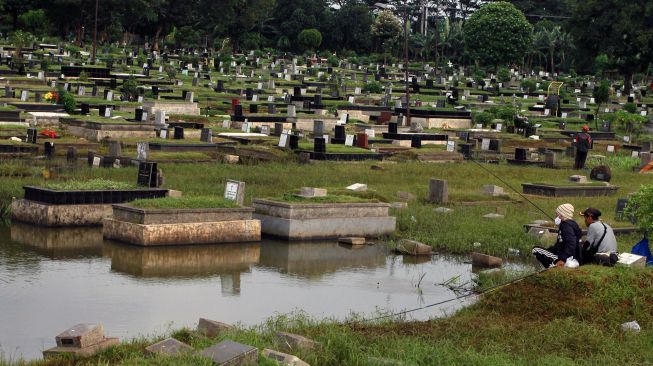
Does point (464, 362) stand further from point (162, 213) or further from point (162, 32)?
point (162, 32)

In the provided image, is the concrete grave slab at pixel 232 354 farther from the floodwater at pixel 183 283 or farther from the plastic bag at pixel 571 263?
the plastic bag at pixel 571 263

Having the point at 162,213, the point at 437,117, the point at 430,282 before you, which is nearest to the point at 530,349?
the point at 430,282

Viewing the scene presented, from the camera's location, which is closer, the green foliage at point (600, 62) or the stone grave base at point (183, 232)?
the stone grave base at point (183, 232)

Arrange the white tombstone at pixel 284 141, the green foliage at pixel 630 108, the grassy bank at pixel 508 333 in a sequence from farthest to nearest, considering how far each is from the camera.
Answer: the green foliage at pixel 630 108 < the white tombstone at pixel 284 141 < the grassy bank at pixel 508 333

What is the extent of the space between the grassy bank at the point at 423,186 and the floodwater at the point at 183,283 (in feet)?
7.00

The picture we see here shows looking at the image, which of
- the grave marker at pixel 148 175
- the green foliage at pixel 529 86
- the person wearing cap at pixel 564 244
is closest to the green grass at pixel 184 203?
the grave marker at pixel 148 175

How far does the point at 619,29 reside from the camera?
301ft

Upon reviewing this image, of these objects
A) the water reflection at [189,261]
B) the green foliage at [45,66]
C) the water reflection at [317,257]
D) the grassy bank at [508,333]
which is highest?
the green foliage at [45,66]

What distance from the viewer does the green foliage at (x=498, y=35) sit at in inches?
4090

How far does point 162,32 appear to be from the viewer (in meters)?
115

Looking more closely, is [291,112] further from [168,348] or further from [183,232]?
[168,348]

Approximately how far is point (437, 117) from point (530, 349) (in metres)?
45.0

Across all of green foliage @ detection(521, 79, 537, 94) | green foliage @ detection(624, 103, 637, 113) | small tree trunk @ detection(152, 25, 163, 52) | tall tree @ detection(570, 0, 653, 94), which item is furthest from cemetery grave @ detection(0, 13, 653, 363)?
small tree trunk @ detection(152, 25, 163, 52)

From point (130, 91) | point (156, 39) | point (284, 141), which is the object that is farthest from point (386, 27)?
point (284, 141)
